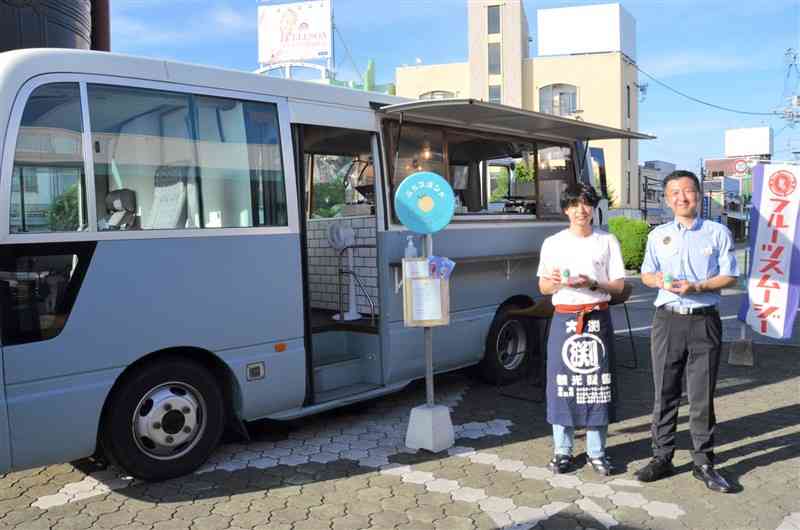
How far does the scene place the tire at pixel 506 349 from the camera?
710 centimetres

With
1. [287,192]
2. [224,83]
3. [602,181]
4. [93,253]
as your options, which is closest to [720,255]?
[287,192]

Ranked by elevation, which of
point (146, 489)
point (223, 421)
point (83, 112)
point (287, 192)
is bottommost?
point (146, 489)

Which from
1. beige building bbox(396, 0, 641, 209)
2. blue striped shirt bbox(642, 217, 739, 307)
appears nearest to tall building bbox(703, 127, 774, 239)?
beige building bbox(396, 0, 641, 209)

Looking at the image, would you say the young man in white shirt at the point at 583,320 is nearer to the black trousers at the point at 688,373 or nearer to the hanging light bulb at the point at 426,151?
the black trousers at the point at 688,373

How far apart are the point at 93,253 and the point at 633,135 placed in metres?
5.50

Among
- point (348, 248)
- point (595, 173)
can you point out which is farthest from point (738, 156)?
point (348, 248)

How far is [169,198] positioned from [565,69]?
52601 millimetres

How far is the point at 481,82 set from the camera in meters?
54.5

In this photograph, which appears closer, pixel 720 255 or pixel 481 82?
pixel 720 255

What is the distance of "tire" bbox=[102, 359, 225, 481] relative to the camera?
174 inches

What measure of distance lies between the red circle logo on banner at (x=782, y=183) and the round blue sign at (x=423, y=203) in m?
4.23

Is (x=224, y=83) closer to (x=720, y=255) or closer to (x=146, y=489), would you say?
(x=146, y=489)

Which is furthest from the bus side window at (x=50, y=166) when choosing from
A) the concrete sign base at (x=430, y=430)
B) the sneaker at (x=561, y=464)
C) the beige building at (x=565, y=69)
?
the beige building at (x=565, y=69)

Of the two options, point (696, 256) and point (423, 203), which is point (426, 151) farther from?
point (696, 256)
